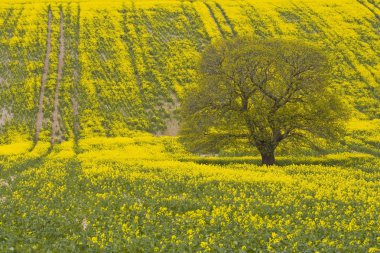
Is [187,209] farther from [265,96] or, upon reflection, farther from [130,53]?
[130,53]

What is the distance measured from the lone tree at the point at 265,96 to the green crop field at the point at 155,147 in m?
2.51

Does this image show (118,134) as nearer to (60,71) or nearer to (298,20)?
(60,71)

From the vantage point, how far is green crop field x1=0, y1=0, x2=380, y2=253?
15328mm

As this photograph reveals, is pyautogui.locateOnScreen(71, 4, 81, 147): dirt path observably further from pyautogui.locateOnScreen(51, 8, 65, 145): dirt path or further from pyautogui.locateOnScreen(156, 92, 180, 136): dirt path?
pyautogui.locateOnScreen(156, 92, 180, 136): dirt path


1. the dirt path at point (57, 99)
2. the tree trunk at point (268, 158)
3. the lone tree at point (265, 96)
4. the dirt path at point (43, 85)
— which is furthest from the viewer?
the dirt path at point (43, 85)

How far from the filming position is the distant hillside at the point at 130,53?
61375 mm

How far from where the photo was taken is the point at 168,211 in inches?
747

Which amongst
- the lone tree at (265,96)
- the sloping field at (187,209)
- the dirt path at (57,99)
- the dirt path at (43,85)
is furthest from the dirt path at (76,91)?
the sloping field at (187,209)

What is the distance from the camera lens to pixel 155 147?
48.9 meters

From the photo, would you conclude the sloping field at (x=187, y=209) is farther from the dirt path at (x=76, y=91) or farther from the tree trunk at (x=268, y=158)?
the dirt path at (x=76, y=91)

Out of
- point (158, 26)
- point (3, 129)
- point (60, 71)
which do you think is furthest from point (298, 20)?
point (3, 129)

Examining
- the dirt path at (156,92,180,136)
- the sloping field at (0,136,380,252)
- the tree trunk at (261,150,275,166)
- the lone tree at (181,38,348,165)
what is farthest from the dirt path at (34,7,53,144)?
the tree trunk at (261,150,275,166)

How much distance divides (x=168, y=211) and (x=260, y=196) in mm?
4981

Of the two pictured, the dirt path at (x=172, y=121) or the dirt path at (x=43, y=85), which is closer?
the dirt path at (x=43, y=85)
